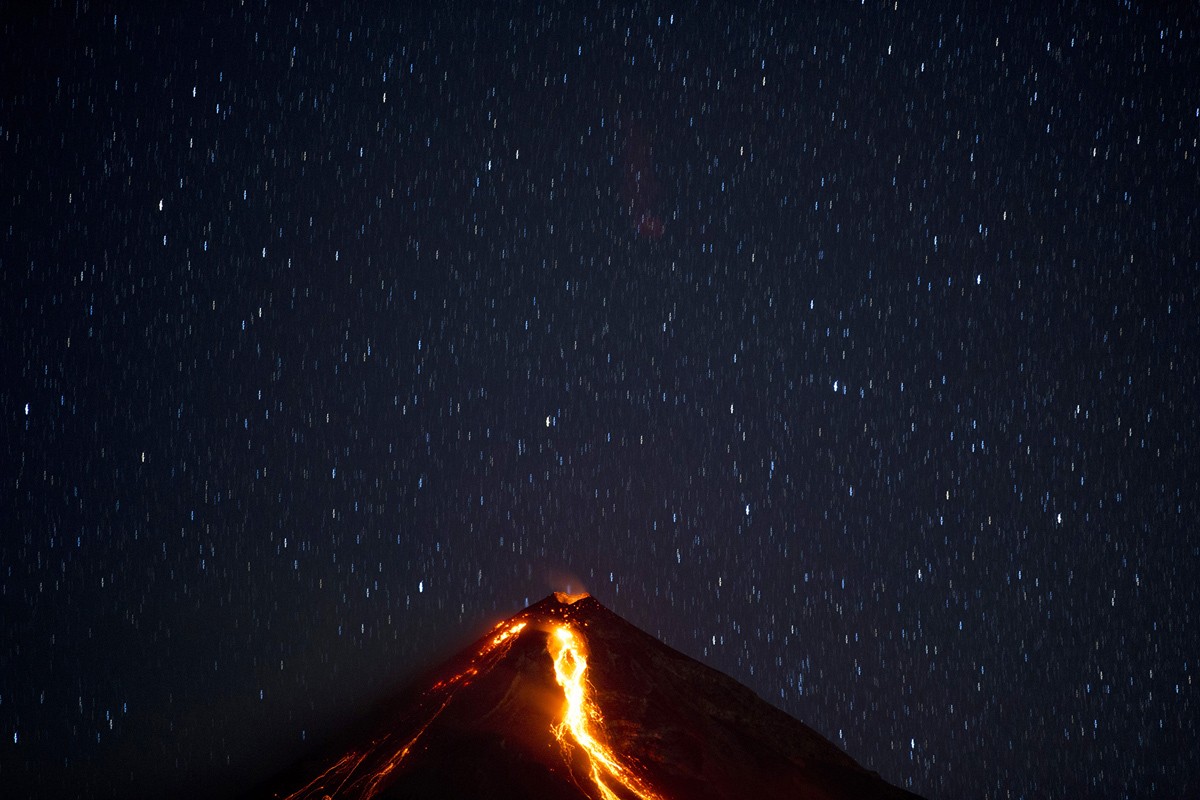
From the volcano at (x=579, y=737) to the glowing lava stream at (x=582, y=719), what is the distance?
13cm

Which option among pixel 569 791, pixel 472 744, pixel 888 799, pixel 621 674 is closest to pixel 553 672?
pixel 621 674

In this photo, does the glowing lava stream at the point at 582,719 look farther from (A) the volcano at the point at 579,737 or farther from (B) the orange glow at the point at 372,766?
(B) the orange glow at the point at 372,766

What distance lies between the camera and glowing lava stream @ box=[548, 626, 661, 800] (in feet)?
191

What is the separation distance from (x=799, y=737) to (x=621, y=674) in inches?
614

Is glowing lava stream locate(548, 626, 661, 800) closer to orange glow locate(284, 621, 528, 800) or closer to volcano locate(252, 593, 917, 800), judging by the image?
volcano locate(252, 593, 917, 800)

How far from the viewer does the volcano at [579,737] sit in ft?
190

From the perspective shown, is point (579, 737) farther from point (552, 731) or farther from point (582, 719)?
point (582, 719)

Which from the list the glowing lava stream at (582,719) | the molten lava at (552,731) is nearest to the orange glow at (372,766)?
the molten lava at (552,731)

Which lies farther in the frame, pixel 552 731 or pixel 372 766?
pixel 552 731

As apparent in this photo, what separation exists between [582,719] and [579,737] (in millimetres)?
3134

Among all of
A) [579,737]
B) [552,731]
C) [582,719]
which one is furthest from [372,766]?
[582,719]

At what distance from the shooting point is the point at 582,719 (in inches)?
2648

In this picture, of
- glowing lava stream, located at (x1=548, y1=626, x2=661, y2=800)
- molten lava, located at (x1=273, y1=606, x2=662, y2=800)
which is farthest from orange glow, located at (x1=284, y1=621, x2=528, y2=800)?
glowing lava stream, located at (x1=548, y1=626, x2=661, y2=800)

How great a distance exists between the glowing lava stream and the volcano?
13 cm
